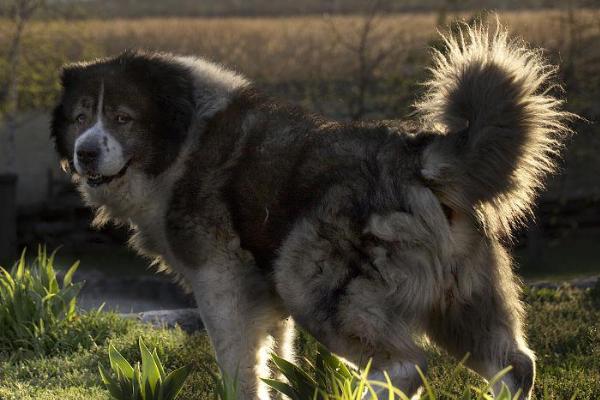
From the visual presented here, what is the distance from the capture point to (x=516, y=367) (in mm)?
4602

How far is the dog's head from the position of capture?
5125 millimetres

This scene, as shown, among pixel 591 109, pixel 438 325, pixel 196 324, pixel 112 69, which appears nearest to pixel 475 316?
pixel 438 325

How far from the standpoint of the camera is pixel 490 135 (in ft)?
14.3

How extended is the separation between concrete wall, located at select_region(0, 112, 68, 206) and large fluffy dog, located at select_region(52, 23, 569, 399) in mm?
8466

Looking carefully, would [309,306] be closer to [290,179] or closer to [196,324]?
[290,179]

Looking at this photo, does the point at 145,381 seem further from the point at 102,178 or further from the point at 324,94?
the point at 324,94

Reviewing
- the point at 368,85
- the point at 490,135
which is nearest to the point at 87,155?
the point at 490,135

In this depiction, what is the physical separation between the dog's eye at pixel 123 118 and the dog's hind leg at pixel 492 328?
78.1 inches

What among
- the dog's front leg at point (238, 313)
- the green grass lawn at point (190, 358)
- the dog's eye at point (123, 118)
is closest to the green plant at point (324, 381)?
the dog's front leg at point (238, 313)

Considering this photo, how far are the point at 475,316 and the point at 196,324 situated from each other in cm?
367

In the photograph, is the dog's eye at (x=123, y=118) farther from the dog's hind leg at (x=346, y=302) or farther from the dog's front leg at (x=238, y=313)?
the dog's hind leg at (x=346, y=302)

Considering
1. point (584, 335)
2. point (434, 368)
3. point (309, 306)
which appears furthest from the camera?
point (584, 335)

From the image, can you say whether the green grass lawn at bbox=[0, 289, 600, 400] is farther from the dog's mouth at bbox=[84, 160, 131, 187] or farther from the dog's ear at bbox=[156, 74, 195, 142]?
the dog's ear at bbox=[156, 74, 195, 142]

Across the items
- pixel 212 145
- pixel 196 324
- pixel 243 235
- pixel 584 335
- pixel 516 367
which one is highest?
pixel 212 145
